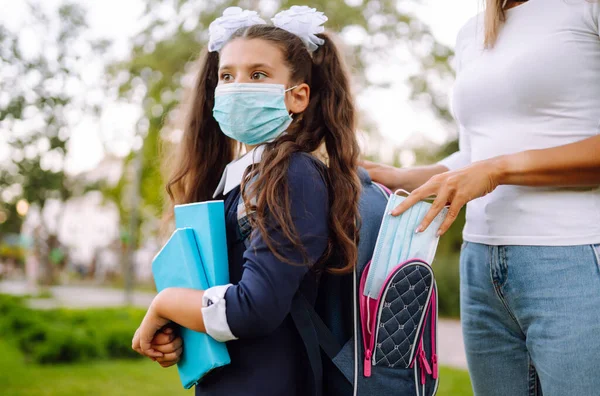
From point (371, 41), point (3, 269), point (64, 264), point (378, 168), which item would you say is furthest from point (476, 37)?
point (3, 269)

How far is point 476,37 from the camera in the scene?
6.07 ft

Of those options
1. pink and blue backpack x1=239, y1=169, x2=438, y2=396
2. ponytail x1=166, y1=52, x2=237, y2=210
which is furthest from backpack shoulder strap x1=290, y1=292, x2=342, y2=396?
ponytail x1=166, y1=52, x2=237, y2=210

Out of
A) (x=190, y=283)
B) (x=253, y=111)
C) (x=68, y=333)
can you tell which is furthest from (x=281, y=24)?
(x=68, y=333)

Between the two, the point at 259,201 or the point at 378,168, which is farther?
the point at 378,168

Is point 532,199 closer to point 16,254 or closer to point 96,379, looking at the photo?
point 96,379

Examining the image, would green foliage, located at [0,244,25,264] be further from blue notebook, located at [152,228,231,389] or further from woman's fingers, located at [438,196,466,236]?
woman's fingers, located at [438,196,466,236]

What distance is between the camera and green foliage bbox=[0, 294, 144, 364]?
6.94 metres

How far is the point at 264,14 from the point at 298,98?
839cm

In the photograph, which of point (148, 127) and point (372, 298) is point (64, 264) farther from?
point (372, 298)

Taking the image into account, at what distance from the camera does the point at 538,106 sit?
5.22 feet

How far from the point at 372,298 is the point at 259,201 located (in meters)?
0.39

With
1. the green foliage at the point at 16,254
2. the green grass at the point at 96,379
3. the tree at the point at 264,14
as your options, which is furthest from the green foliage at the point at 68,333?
the green foliage at the point at 16,254

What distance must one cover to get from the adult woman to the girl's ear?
0.48 metres

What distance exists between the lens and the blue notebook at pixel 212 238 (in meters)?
1.61
